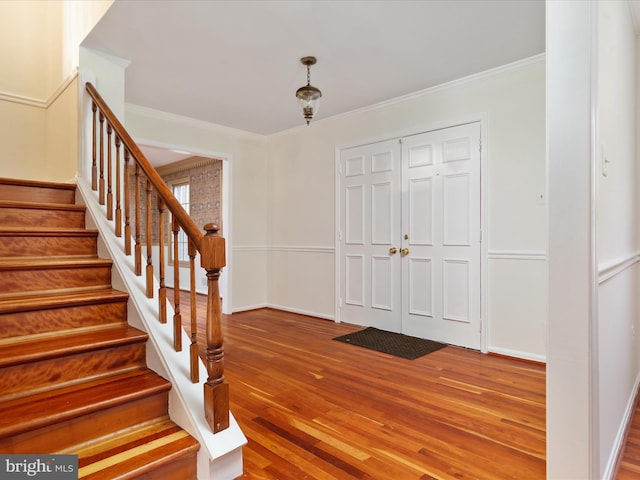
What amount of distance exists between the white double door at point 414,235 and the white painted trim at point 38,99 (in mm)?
2756

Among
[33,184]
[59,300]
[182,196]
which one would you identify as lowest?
[59,300]

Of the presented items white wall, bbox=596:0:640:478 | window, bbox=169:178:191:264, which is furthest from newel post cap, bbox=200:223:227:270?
window, bbox=169:178:191:264

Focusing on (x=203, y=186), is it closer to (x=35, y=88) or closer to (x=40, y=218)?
(x=35, y=88)

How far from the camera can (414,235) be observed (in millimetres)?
3867

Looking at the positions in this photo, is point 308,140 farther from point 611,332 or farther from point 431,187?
point 611,332

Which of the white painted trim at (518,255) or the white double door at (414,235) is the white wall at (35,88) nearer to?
the white double door at (414,235)

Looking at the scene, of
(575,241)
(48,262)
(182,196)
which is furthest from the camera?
(182,196)

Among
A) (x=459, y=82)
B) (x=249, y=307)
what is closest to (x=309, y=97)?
(x=459, y=82)

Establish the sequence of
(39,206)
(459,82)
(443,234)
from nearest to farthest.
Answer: (39,206) < (459,82) < (443,234)

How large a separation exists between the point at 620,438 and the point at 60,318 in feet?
9.32

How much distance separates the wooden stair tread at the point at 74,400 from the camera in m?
1.39

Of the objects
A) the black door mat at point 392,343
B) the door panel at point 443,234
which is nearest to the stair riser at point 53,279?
the black door mat at point 392,343

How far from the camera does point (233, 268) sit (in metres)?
5.09

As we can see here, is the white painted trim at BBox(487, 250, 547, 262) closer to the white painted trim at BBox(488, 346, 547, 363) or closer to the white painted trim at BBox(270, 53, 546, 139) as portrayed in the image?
the white painted trim at BBox(488, 346, 547, 363)
